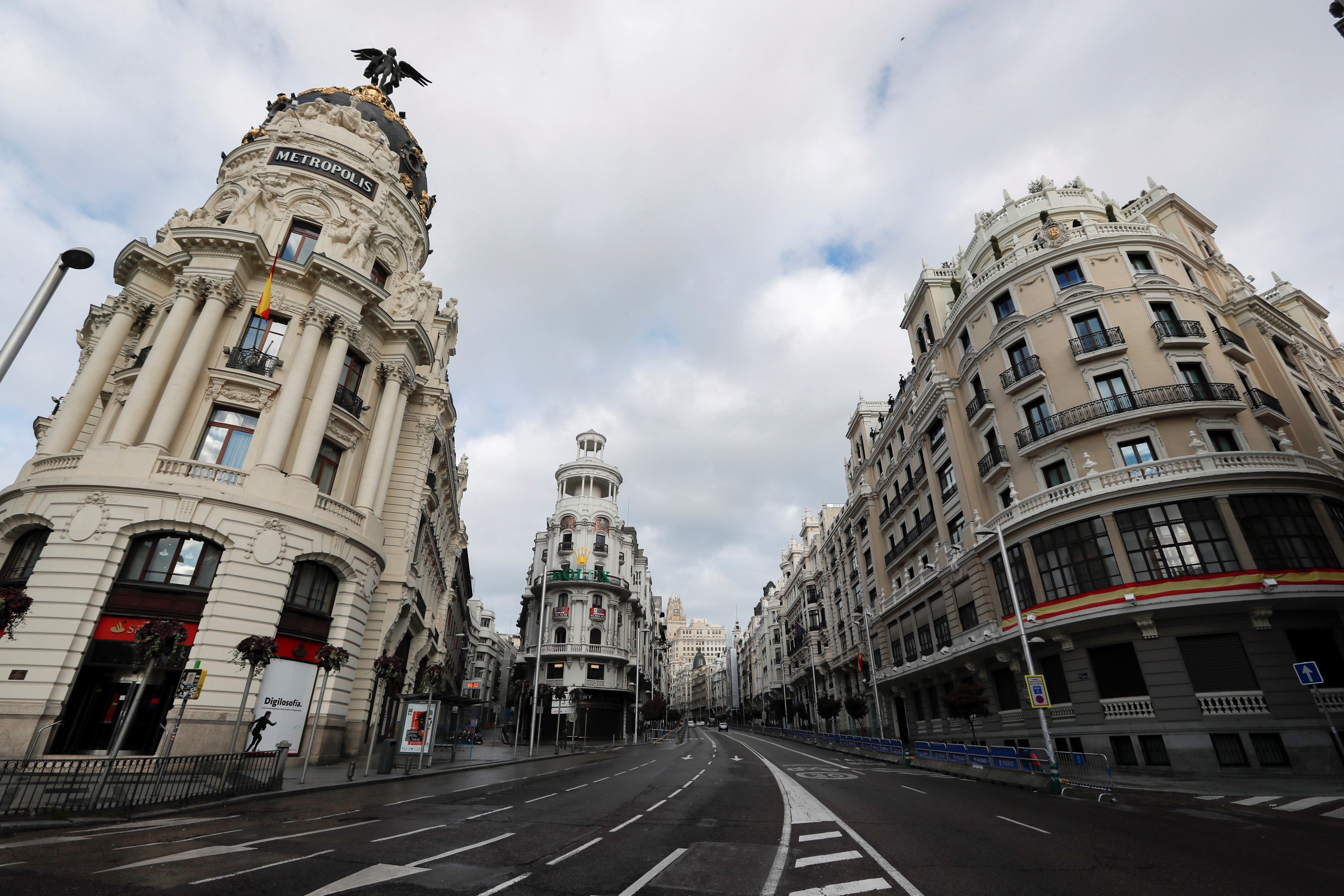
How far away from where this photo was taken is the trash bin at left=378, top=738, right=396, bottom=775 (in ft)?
72.1

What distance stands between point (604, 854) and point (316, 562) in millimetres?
20216

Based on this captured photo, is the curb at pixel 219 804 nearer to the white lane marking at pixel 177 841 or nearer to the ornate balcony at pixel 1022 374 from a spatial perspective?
the white lane marking at pixel 177 841

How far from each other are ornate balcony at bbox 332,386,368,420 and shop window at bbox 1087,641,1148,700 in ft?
112

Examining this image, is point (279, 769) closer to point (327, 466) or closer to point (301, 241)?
point (327, 466)

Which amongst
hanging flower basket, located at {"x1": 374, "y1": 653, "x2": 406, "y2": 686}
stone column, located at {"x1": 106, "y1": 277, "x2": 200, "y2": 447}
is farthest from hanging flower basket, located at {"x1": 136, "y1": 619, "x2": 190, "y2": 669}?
stone column, located at {"x1": 106, "y1": 277, "x2": 200, "y2": 447}

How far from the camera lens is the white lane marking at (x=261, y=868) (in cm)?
731

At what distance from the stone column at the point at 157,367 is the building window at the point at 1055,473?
37.9 metres

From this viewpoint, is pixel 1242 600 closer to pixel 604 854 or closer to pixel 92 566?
pixel 604 854

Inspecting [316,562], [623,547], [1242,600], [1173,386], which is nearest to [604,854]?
[316,562]

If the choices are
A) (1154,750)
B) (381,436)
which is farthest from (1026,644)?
(381,436)

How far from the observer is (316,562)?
2408cm

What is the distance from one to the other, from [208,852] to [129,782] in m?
5.99

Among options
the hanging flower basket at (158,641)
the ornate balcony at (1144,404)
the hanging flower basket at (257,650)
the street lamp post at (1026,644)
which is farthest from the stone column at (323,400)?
the ornate balcony at (1144,404)

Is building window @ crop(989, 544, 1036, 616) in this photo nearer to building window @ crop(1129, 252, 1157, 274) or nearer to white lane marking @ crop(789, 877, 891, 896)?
building window @ crop(1129, 252, 1157, 274)
